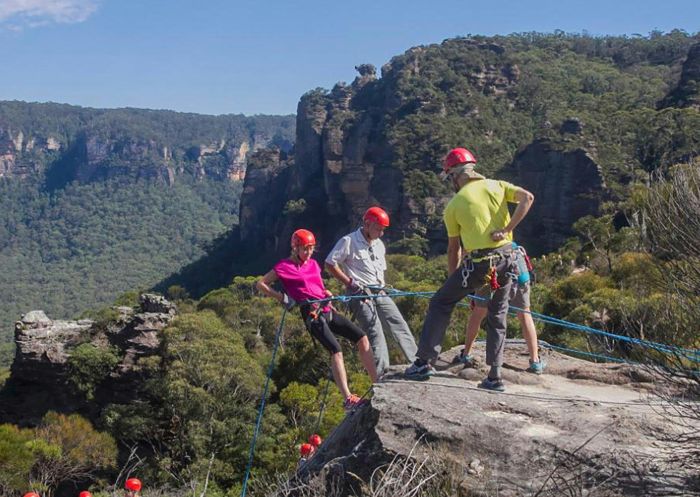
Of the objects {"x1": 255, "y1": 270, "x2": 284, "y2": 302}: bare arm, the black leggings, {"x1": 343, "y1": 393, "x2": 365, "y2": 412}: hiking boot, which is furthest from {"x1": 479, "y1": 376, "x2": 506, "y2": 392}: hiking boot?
{"x1": 255, "y1": 270, "x2": 284, "y2": 302}: bare arm

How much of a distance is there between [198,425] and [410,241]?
31924mm

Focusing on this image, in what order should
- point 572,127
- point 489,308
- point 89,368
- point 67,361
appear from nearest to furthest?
point 489,308, point 89,368, point 67,361, point 572,127

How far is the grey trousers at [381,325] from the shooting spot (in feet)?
20.5

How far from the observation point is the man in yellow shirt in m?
5.09

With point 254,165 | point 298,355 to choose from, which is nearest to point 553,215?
point 298,355

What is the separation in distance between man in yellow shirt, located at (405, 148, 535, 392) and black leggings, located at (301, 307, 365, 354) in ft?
3.00

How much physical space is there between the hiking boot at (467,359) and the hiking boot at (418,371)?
1.83 ft

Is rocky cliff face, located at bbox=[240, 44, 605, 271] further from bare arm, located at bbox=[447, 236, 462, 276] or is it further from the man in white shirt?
bare arm, located at bbox=[447, 236, 462, 276]

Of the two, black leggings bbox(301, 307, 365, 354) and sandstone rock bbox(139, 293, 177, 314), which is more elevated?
black leggings bbox(301, 307, 365, 354)

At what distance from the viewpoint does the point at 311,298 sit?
5.96 meters

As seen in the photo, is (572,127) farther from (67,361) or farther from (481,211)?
(481,211)

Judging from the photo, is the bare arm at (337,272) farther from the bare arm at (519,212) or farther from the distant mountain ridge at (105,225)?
the distant mountain ridge at (105,225)

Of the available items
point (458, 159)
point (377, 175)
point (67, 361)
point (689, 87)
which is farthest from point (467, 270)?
point (377, 175)

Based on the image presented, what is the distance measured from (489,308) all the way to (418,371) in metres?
0.71
